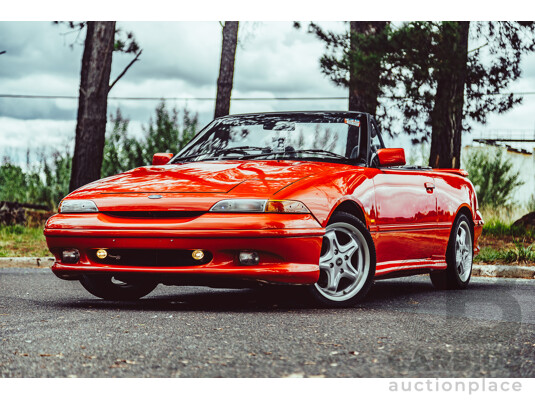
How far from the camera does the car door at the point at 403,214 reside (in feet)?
22.5

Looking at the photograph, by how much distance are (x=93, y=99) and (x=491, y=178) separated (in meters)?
9.53

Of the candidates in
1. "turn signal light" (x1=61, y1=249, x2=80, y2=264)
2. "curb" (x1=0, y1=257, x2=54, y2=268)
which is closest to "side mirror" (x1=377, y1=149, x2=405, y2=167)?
"turn signal light" (x1=61, y1=249, x2=80, y2=264)

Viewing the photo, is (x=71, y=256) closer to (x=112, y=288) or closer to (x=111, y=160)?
(x=112, y=288)

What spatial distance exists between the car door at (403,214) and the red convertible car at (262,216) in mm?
14

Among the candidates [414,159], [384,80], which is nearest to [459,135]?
[384,80]

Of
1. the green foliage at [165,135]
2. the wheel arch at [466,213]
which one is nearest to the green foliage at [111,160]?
the green foliage at [165,135]

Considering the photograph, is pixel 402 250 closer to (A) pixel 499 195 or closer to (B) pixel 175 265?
(B) pixel 175 265

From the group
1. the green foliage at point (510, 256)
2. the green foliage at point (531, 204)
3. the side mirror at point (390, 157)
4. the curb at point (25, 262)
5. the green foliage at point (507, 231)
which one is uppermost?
the side mirror at point (390, 157)

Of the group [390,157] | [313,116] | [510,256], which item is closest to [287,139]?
[313,116]

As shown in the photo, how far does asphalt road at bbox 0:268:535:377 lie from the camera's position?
4027 mm

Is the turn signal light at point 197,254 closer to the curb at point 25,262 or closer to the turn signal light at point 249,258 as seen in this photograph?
the turn signal light at point 249,258

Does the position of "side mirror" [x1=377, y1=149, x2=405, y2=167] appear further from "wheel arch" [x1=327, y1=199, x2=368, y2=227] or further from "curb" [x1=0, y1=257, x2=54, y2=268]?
"curb" [x1=0, y1=257, x2=54, y2=268]

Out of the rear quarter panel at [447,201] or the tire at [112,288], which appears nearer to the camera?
the tire at [112,288]

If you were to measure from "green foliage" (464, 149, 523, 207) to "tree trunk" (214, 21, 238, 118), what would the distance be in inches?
259
